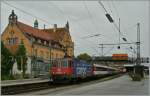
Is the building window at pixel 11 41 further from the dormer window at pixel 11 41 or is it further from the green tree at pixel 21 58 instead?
the green tree at pixel 21 58

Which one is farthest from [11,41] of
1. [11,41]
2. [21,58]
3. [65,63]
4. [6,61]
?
[65,63]

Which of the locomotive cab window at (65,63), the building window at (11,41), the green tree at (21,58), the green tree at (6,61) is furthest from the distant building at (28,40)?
the locomotive cab window at (65,63)

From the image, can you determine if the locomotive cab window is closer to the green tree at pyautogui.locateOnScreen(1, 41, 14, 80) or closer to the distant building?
the green tree at pyautogui.locateOnScreen(1, 41, 14, 80)

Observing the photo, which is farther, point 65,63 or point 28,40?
point 28,40

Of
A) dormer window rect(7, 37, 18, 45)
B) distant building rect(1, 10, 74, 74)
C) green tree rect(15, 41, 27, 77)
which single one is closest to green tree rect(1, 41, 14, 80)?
green tree rect(15, 41, 27, 77)

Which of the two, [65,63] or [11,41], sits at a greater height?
[11,41]

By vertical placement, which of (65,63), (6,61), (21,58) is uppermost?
(21,58)

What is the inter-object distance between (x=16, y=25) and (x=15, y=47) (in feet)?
18.0

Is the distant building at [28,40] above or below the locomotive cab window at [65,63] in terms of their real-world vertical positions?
above

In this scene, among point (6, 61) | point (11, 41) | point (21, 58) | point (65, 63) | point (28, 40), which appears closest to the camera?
point (65, 63)

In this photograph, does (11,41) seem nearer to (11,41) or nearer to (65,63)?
(11,41)

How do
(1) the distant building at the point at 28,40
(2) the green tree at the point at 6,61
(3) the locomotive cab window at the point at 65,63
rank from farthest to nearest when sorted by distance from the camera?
(1) the distant building at the point at 28,40, (2) the green tree at the point at 6,61, (3) the locomotive cab window at the point at 65,63

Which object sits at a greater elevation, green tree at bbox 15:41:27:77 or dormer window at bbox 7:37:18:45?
dormer window at bbox 7:37:18:45

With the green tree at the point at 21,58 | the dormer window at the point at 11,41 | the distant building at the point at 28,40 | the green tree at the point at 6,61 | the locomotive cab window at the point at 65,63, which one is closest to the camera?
the locomotive cab window at the point at 65,63
